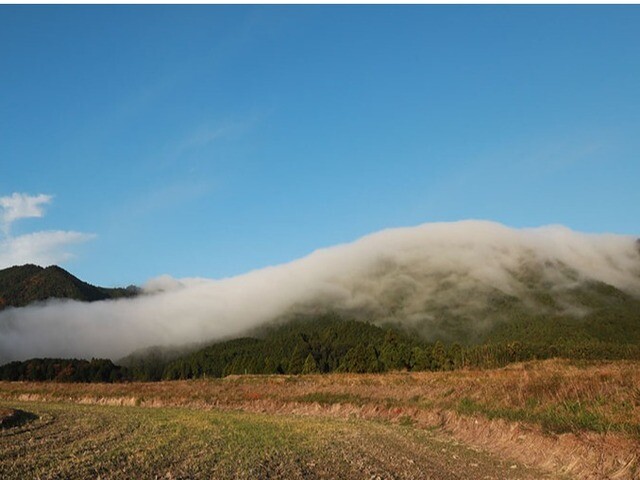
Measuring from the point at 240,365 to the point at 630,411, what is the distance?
17877 cm

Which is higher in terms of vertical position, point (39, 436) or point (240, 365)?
point (39, 436)

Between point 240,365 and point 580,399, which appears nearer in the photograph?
point 580,399

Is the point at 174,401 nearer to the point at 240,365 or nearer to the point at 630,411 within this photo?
the point at 630,411

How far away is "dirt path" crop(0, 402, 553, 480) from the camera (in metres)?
15.9

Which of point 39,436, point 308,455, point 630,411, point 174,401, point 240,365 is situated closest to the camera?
point 308,455

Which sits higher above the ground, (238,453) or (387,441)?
(238,453)

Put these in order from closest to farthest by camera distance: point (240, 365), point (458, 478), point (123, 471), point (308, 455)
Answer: point (123, 471), point (458, 478), point (308, 455), point (240, 365)

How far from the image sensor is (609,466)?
51.5 feet

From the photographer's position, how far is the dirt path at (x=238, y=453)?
1588 cm

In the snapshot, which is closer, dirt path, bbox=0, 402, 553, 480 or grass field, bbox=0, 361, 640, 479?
dirt path, bbox=0, 402, 553, 480

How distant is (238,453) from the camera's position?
19297 millimetres

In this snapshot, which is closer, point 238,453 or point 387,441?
point 238,453

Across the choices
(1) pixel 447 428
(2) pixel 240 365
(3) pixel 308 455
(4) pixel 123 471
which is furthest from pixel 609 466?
(2) pixel 240 365

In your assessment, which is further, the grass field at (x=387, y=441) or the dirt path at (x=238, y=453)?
the grass field at (x=387, y=441)
